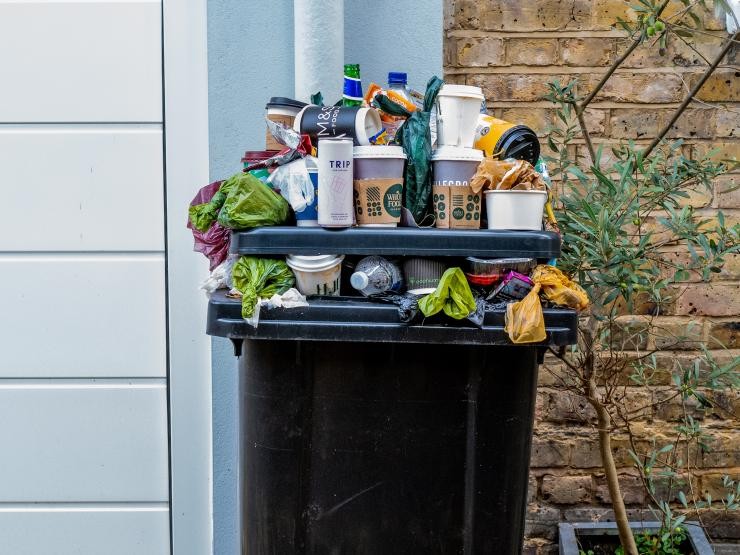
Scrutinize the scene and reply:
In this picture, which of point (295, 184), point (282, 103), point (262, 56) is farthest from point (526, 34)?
point (295, 184)

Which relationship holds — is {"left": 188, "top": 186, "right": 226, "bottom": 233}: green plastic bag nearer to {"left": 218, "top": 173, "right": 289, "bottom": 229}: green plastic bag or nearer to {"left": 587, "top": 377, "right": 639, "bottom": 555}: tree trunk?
{"left": 218, "top": 173, "right": 289, "bottom": 229}: green plastic bag

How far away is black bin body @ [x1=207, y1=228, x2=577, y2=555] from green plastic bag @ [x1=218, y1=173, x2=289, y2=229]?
3 cm

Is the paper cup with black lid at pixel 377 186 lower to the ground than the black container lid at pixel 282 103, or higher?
lower

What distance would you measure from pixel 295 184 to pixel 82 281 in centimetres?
98

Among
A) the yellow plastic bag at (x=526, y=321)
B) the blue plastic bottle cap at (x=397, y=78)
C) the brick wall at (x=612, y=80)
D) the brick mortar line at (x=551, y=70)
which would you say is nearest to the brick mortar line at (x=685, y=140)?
the brick wall at (x=612, y=80)

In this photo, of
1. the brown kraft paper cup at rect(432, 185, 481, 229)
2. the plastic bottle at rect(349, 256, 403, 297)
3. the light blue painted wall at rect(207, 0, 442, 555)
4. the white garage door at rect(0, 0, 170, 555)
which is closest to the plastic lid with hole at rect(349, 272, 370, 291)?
the plastic bottle at rect(349, 256, 403, 297)

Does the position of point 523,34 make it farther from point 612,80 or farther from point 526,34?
point 612,80

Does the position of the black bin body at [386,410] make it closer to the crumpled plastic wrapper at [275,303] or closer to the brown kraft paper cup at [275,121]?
the crumpled plastic wrapper at [275,303]

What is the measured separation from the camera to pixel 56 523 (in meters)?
2.68

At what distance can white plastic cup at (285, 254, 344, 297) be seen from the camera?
6.23ft

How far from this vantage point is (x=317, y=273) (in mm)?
1904

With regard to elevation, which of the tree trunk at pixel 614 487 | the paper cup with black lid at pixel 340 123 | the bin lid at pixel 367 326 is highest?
the paper cup with black lid at pixel 340 123

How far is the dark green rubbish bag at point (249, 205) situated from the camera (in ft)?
6.30

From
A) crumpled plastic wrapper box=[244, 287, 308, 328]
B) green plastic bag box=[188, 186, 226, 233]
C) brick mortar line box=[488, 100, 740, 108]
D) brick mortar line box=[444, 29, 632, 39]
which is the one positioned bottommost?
crumpled plastic wrapper box=[244, 287, 308, 328]
